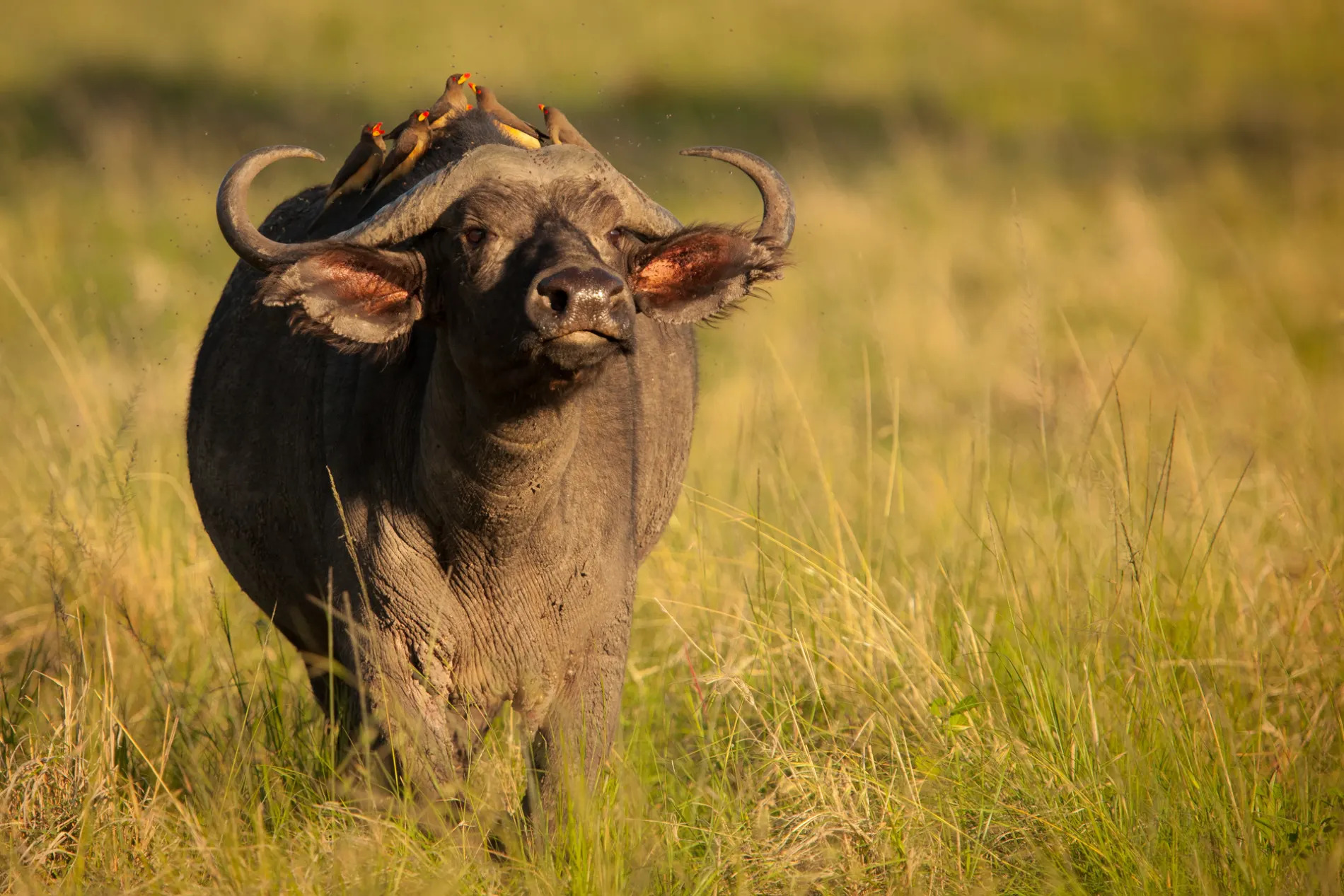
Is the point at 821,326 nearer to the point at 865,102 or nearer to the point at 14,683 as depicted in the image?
the point at 14,683

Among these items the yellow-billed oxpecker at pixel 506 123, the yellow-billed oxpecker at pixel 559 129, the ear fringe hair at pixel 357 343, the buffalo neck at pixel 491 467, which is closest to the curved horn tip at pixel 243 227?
the ear fringe hair at pixel 357 343

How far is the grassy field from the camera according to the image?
375 cm

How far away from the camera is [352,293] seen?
3.84m

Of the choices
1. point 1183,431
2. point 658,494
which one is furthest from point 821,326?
point 658,494

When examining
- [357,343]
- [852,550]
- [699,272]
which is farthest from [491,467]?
[852,550]

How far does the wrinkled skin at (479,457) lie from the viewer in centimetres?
373

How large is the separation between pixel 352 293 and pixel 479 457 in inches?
20.7

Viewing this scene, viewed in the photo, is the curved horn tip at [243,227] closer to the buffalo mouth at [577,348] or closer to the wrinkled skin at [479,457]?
the wrinkled skin at [479,457]

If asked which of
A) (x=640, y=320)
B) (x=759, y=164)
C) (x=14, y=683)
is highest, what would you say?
(x=759, y=164)

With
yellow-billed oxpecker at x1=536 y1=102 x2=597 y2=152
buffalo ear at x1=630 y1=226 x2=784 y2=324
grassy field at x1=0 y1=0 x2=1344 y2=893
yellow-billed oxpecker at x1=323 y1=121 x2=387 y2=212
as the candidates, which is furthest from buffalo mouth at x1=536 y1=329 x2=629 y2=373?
yellow-billed oxpecker at x1=323 y1=121 x2=387 y2=212

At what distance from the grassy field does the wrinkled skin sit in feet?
1.02

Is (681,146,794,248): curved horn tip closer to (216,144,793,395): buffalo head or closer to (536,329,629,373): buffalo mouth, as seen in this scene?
(216,144,793,395): buffalo head

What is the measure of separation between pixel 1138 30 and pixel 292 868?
23.4 meters

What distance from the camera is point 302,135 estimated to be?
1642cm
